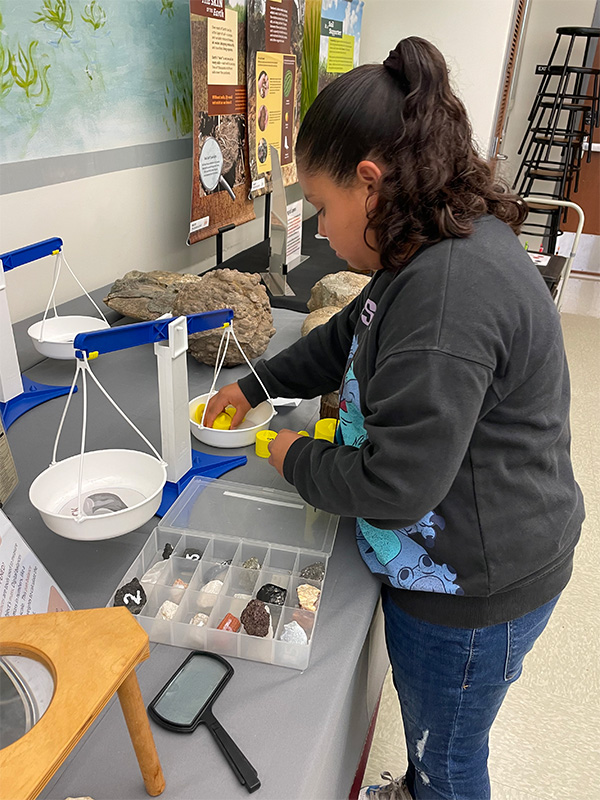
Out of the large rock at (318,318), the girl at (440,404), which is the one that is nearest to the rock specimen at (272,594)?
the girl at (440,404)

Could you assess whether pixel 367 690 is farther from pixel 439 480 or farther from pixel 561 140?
pixel 561 140

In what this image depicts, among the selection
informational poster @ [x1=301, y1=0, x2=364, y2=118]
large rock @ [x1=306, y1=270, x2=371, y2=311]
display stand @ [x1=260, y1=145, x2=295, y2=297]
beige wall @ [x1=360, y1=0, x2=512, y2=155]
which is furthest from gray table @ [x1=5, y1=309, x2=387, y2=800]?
beige wall @ [x1=360, y1=0, x2=512, y2=155]

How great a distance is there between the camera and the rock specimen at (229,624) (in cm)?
Answer: 69

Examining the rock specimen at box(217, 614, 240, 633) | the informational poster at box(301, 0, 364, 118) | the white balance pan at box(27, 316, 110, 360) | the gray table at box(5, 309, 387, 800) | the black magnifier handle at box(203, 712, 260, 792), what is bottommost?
the gray table at box(5, 309, 387, 800)

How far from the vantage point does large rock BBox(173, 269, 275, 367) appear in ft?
4.40

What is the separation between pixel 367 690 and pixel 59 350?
0.87 m

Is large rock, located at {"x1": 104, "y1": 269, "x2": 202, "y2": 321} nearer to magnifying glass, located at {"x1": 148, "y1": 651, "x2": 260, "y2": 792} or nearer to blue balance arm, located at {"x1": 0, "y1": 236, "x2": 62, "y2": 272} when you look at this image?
blue balance arm, located at {"x1": 0, "y1": 236, "x2": 62, "y2": 272}

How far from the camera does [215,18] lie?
1759 millimetres

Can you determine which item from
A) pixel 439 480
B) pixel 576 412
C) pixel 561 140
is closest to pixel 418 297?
pixel 439 480

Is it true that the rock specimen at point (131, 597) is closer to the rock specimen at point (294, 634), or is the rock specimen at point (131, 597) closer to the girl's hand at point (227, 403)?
the rock specimen at point (294, 634)

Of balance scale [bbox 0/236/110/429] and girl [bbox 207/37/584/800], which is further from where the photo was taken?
balance scale [bbox 0/236/110/429]

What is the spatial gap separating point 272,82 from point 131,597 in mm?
2033

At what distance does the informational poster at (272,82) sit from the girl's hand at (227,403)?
4.03ft

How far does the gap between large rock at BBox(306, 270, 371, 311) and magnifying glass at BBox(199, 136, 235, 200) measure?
0.52 meters
